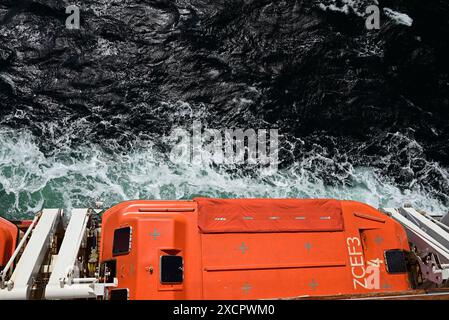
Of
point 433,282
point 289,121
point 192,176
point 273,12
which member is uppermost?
point 273,12

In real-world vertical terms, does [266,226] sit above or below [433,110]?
below

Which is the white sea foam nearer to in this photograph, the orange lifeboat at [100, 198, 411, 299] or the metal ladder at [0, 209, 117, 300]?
the metal ladder at [0, 209, 117, 300]

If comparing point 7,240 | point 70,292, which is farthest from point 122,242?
point 7,240

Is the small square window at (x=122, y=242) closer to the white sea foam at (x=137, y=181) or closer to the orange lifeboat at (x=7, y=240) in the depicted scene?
the orange lifeboat at (x=7, y=240)

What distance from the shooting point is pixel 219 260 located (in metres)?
12.5

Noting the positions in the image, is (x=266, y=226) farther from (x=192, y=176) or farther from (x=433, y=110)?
(x=433, y=110)

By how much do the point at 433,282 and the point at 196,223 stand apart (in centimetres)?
703

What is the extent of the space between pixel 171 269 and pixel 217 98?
33.3 ft

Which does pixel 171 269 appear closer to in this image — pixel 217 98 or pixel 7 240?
pixel 7 240

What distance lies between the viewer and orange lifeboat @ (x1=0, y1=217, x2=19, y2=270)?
12.5 metres

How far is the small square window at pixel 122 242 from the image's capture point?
12.5m

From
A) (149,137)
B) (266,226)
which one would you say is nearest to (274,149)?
(149,137)

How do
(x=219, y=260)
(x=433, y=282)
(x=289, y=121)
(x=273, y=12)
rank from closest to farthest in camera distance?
(x=219, y=260), (x=433, y=282), (x=289, y=121), (x=273, y=12)

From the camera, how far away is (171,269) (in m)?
12.1
